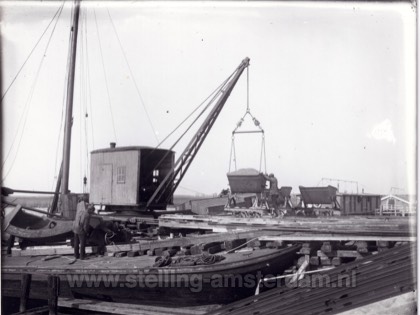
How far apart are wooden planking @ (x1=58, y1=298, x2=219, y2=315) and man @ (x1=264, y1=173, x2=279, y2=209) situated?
1433 centimetres

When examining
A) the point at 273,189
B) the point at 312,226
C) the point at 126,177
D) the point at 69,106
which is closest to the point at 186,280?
the point at 312,226

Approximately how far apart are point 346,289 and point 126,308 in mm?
4621

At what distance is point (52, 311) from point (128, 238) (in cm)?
391

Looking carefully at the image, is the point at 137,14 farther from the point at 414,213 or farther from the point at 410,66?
the point at 414,213

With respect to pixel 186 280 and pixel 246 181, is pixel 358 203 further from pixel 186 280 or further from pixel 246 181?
pixel 186 280

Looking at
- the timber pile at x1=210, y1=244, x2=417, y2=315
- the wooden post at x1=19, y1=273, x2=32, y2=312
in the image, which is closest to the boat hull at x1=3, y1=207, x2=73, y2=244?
the wooden post at x1=19, y1=273, x2=32, y2=312

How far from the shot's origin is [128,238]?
1141cm

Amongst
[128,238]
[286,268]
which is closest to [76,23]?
[128,238]

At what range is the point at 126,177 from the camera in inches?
637

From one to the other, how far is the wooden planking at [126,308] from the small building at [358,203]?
16300 mm

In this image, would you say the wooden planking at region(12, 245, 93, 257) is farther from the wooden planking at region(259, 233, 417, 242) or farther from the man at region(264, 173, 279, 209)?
the man at region(264, 173, 279, 209)

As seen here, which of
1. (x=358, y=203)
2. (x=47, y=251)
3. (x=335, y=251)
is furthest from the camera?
(x=358, y=203)

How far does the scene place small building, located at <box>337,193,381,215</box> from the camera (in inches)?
899

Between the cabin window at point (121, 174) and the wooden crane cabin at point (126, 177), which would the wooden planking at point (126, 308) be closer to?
the wooden crane cabin at point (126, 177)
